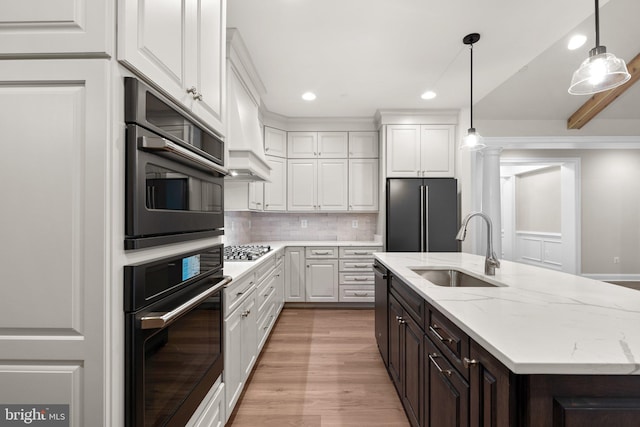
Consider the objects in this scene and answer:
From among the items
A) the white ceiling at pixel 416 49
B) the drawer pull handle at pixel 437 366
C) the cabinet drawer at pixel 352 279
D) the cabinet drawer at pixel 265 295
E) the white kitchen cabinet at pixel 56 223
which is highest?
the white ceiling at pixel 416 49

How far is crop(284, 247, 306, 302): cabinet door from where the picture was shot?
4.11 metres

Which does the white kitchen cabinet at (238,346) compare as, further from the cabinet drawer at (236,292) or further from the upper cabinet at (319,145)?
the upper cabinet at (319,145)

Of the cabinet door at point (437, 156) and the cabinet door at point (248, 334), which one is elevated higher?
the cabinet door at point (437, 156)

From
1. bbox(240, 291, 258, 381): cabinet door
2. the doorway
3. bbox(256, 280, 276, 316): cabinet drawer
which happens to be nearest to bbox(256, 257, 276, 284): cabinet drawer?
bbox(256, 280, 276, 316): cabinet drawer

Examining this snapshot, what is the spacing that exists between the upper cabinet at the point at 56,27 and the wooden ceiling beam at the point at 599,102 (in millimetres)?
5351

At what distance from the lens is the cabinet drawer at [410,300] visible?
153 centimetres

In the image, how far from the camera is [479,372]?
3.15 feet

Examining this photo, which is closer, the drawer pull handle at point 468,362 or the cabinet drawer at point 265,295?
the drawer pull handle at point 468,362

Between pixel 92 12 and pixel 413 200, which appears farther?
pixel 413 200

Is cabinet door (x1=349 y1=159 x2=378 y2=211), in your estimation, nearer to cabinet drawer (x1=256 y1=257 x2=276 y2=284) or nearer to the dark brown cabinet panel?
cabinet drawer (x1=256 y1=257 x2=276 y2=284)

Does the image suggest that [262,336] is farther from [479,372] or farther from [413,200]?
[413,200]

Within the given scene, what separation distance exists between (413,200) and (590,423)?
11.0 ft

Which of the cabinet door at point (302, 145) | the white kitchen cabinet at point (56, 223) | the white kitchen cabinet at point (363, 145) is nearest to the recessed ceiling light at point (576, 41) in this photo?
the white kitchen cabinet at point (363, 145)

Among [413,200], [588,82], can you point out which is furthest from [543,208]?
[588,82]
